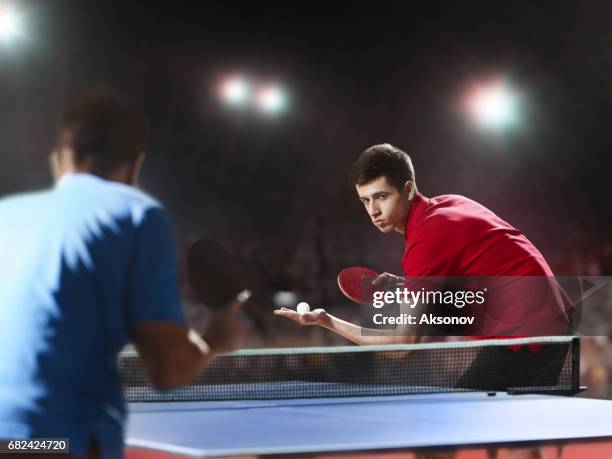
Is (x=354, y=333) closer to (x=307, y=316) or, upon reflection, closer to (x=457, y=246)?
(x=307, y=316)

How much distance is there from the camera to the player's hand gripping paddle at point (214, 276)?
4.10 ft

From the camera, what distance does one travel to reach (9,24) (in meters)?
5.56

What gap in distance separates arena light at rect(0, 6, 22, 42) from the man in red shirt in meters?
2.98

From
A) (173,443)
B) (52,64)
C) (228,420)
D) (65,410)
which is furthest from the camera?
(52,64)

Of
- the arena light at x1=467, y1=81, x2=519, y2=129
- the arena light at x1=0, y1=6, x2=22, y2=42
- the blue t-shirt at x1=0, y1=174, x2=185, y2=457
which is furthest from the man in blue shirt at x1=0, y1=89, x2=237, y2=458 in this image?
the arena light at x1=467, y1=81, x2=519, y2=129

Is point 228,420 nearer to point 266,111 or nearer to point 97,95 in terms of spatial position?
point 97,95

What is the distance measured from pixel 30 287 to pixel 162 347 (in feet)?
0.50

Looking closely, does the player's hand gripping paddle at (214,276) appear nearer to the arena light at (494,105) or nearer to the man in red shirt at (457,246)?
the man in red shirt at (457,246)

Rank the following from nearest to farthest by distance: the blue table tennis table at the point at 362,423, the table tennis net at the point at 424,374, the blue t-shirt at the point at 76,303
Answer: the blue t-shirt at the point at 76,303 → the blue table tennis table at the point at 362,423 → the table tennis net at the point at 424,374

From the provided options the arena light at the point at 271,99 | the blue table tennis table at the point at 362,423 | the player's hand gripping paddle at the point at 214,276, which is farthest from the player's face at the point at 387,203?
the arena light at the point at 271,99

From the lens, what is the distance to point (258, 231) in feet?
21.3

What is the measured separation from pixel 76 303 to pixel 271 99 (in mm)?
5507

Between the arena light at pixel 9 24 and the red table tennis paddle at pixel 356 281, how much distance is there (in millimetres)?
2963

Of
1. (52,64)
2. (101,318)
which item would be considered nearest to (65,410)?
(101,318)
